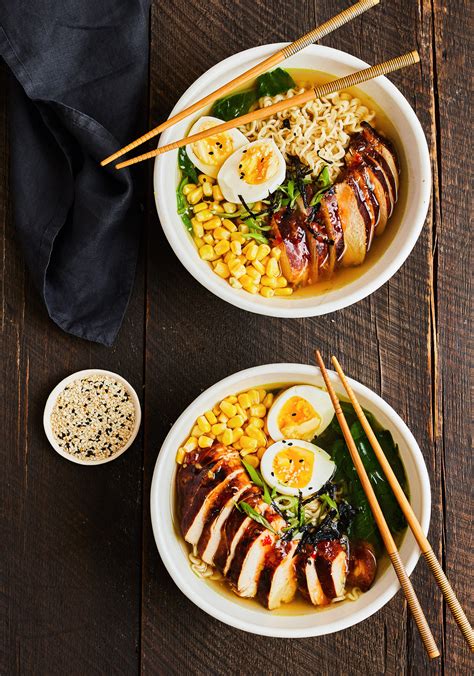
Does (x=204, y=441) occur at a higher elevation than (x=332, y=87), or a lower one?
lower

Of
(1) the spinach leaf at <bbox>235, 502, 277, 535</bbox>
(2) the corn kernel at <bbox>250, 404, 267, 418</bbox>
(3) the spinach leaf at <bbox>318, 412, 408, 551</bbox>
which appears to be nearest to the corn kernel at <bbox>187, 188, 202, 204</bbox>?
(2) the corn kernel at <bbox>250, 404, 267, 418</bbox>

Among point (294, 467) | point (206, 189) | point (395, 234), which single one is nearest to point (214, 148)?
point (206, 189)

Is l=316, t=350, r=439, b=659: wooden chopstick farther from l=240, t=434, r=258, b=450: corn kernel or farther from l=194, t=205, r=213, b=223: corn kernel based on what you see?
l=194, t=205, r=213, b=223: corn kernel

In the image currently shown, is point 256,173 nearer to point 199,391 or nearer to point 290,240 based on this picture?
point 290,240

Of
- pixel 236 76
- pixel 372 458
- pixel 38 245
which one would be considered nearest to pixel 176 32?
pixel 236 76

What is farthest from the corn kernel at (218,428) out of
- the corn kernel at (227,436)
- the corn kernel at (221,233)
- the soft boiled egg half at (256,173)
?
the soft boiled egg half at (256,173)

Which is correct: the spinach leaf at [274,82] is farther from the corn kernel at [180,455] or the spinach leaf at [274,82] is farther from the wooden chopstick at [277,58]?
the corn kernel at [180,455]
